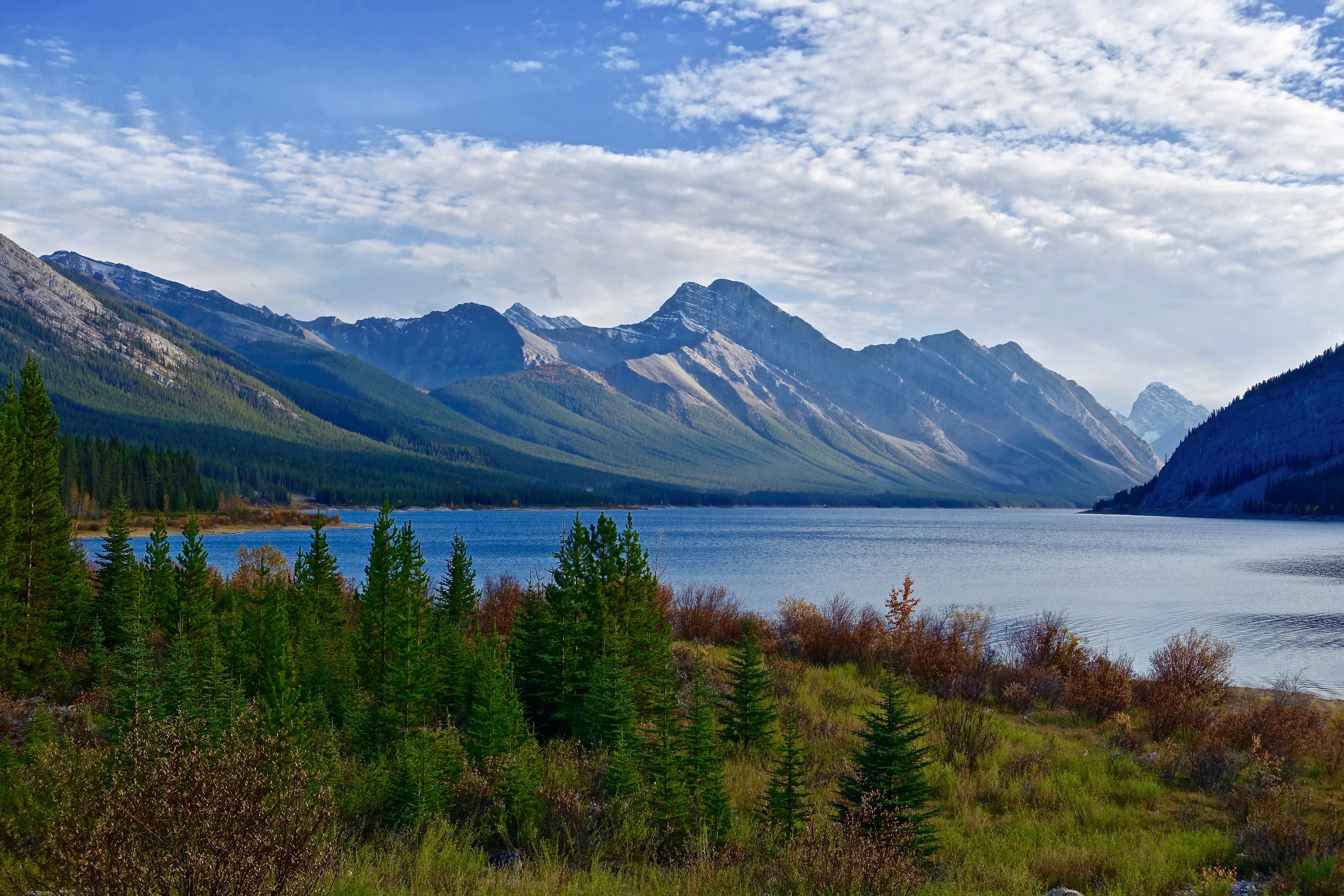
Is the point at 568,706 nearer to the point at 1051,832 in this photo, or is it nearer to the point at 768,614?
the point at 1051,832

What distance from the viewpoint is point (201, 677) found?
15852 millimetres

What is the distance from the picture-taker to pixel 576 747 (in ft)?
52.0

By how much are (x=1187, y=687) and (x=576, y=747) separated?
15.6m

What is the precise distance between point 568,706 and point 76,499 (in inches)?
4431

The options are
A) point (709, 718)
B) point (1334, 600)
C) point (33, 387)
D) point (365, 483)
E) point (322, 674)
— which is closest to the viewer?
point (709, 718)

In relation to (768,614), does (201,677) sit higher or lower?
higher

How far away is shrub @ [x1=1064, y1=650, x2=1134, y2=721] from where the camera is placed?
20844 mm

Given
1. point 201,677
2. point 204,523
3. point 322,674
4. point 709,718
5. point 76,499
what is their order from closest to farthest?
point 709,718, point 201,677, point 322,674, point 76,499, point 204,523

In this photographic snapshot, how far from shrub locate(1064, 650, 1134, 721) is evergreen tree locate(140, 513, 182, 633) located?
25104mm

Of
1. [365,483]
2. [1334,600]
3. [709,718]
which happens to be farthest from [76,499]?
[1334,600]

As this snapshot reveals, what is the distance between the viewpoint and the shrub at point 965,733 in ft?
52.3

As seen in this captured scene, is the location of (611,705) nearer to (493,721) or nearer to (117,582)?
(493,721)

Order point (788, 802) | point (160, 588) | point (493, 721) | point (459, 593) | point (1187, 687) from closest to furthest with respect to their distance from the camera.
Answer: point (788, 802) → point (493, 721) → point (1187, 687) → point (160, 588) → point (459, 593)

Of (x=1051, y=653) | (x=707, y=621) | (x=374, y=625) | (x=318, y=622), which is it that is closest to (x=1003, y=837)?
(x=374, y=625)
